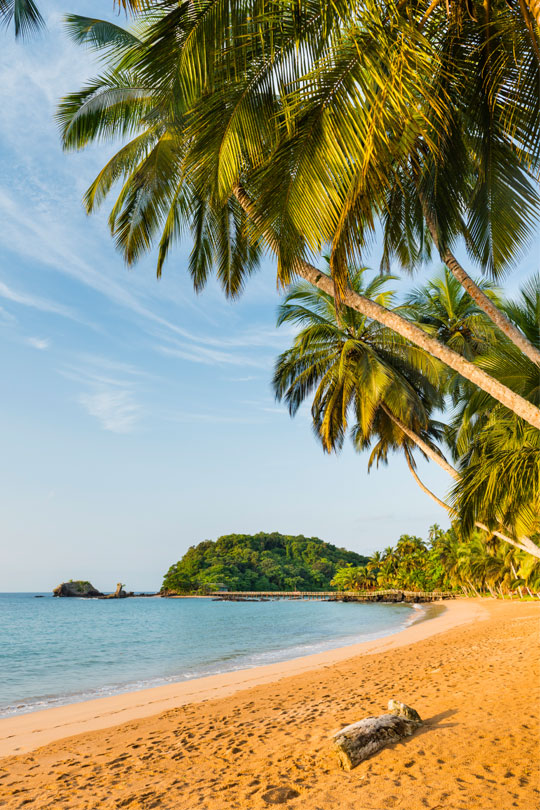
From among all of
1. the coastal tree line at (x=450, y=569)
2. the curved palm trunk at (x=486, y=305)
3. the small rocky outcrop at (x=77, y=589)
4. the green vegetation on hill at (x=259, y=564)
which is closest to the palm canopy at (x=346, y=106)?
the curved palm trunk at (x=486, y=305)

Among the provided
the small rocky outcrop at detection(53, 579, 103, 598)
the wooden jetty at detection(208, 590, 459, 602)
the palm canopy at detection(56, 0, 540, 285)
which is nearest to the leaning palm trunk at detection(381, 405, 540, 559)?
the palm canopy at detection(56, 0, 540, 285)

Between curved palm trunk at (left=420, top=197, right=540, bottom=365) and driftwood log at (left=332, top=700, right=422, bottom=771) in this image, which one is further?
curved palm trunk at (left=420, top=197, right=540, bottom=365)

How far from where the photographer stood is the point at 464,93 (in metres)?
4.64

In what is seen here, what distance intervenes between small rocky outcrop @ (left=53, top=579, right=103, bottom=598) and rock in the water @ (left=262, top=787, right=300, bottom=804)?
132 m

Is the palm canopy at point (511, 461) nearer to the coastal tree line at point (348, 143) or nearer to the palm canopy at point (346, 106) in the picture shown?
the coastal tree line at point (348, 143)

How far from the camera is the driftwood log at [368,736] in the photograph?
13.9 feet

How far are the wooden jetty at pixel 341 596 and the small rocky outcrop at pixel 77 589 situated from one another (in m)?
37.8

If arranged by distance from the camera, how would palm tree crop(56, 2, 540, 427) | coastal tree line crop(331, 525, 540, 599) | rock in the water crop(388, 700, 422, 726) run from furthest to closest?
coastal tree line crop(331, 525, 540, 599) < rock in the water crop(388, 700, 422, 726) < palm tree crop(56, 2, 540, 427)

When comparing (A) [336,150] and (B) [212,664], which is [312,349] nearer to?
(B) [212,664]

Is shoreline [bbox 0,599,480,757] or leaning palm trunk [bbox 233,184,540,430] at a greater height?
leaning palm trunk [bbox 233,184,540,430]

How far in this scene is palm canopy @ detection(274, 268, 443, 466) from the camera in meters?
14.0

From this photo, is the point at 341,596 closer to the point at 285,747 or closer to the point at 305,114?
the point at 285,747

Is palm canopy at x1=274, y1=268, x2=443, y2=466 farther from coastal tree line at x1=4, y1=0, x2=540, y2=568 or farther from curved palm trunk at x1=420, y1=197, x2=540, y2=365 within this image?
→ curved palm trunk at x1=420, y1=197, x2=540, y2=365

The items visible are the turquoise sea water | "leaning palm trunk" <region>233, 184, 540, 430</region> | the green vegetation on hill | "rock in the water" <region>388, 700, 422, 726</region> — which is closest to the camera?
"leaning palm trunk" <region>233, 184, 540, 430</region>
